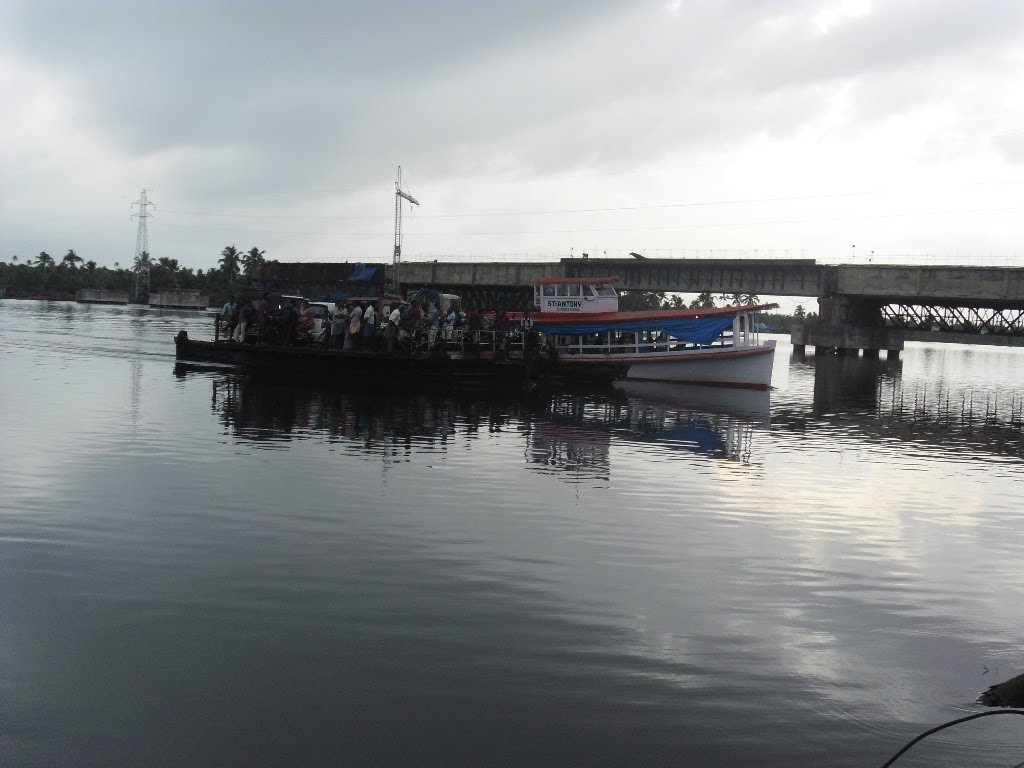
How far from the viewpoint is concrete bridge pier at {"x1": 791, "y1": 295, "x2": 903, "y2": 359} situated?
2992 inches

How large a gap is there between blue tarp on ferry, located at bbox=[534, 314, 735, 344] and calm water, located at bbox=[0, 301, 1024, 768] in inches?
711

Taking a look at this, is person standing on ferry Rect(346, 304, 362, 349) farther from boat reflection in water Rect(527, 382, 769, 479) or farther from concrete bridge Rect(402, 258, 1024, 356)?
concrete bridge Rect(402, 258, 1024, 356)

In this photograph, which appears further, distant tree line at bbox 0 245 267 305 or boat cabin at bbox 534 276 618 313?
distant tree line at bbox 0 245 267 305

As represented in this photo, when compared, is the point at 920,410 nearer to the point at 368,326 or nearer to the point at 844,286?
the point at 368,326

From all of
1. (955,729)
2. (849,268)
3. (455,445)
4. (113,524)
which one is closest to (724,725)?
(955,729)

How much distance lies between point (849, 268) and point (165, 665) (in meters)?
73.3

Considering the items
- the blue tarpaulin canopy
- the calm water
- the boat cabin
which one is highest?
the blue tarpaulin canopy

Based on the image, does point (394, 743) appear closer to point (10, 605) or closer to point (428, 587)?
point (428, 587)

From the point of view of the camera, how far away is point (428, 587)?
8.97m

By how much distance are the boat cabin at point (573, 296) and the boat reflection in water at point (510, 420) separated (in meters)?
6.68

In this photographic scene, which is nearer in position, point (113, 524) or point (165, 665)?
point (165, 665)

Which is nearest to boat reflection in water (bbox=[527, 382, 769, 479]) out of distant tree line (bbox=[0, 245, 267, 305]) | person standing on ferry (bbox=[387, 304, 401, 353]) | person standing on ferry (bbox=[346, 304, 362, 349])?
person standing on ferry (bbox=[387, 304, 401, 353])

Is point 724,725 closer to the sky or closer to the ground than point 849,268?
closer to the ground

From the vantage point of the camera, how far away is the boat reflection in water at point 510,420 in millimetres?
18797
